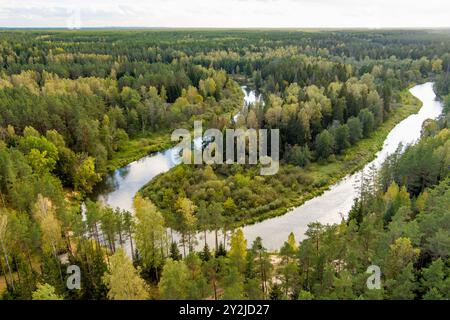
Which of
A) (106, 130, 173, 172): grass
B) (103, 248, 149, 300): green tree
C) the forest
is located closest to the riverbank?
the forest

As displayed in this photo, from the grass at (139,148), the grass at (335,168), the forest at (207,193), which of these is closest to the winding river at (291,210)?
the grass at (335,168)

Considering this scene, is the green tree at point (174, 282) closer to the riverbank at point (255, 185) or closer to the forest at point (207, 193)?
the forest at point (207, 193)

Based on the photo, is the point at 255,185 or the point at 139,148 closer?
the point at 255,185

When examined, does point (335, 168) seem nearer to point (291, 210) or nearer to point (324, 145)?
point (324, 145)

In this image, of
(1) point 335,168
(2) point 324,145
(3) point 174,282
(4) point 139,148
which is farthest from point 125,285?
(4) point 139,148

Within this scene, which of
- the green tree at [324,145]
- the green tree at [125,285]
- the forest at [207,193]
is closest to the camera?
the green tree at [125,285]
